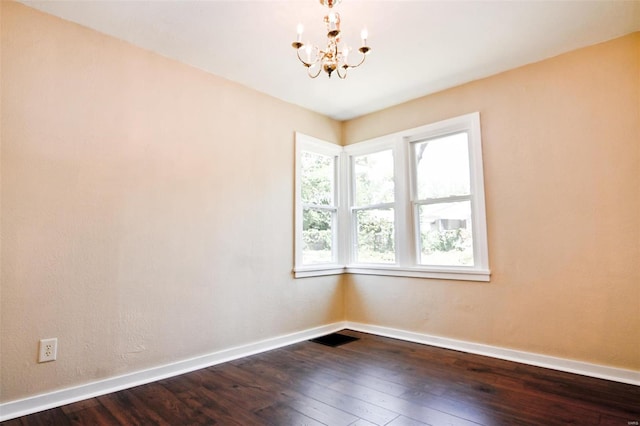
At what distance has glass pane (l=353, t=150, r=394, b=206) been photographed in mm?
3906

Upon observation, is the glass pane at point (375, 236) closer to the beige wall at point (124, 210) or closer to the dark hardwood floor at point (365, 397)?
the beige wall at point (124, 210)

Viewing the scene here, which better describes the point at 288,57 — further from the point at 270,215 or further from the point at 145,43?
the point at 270,215

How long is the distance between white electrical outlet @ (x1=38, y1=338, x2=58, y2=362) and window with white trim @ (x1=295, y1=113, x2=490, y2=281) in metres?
2.08

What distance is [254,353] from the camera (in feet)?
10.2

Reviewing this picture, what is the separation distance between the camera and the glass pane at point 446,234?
3.25 meters

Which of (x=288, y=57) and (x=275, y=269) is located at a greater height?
(x=288, y=57)

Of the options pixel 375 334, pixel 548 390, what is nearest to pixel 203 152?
pixel 375 334

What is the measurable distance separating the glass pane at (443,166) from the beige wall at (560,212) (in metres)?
0.25

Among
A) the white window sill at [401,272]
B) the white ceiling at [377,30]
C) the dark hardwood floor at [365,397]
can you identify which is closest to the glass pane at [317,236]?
the white window sill at [401,272]

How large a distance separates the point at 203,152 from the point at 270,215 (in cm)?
89

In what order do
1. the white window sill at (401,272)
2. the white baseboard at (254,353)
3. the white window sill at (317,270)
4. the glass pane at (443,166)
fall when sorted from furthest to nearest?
the white window sill at (317,270) → the glass pane at (443,166) → the white window sill at (401,272) → the white baseboard at (254,353)

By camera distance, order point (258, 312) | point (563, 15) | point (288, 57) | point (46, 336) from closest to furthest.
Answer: point (46, 336), point (563, 15), point (288, 57), point (258, 312)

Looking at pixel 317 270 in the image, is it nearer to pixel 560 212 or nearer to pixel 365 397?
pixel 365 397

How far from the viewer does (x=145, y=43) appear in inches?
101
